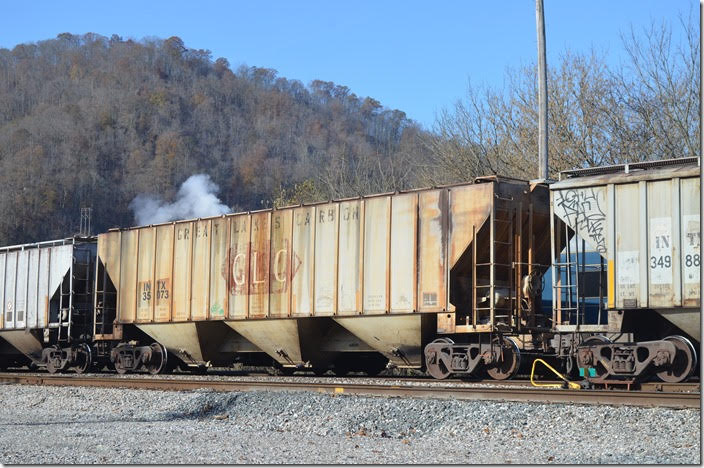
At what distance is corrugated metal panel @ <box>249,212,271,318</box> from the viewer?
1864cm

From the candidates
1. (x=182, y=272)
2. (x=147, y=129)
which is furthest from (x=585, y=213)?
(x=147, y=129)

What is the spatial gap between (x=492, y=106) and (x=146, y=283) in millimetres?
→ 16124

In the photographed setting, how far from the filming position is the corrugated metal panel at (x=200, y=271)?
19.9 m

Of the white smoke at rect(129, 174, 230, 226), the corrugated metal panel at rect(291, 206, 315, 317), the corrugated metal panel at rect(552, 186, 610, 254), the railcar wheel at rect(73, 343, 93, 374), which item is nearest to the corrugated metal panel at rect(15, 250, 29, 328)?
the railcar wheel at rect(73, 343, 93, 374)

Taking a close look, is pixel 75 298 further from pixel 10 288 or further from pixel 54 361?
pixel 10 288

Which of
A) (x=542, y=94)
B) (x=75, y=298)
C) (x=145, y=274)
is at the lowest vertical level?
(x=75, y=298)

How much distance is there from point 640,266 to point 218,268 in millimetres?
10043

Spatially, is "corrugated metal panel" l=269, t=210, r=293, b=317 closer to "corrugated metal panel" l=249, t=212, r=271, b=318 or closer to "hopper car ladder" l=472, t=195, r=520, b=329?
"corrugated metal panel" l=249, t=212, r=271, b=318

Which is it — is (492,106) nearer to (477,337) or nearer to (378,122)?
(477,337)

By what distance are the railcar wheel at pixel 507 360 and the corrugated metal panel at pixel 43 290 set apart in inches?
525

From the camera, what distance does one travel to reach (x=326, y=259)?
1755cm

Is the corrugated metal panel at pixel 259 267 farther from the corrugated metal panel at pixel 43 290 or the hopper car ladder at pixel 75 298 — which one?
the corrugated metal panel at pixel 43 290

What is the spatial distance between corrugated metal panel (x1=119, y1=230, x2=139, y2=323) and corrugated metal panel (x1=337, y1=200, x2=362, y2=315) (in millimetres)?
7016

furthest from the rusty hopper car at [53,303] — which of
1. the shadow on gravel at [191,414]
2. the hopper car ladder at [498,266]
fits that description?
the hopper car ladder at [498,266]
